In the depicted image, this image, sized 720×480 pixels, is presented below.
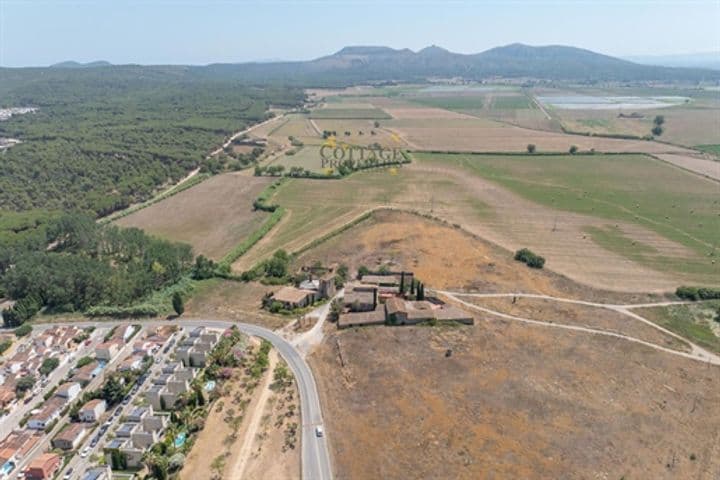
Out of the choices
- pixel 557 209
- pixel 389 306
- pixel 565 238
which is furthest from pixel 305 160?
pixel 389 306

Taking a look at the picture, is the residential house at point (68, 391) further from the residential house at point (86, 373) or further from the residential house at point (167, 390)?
the residential house at point (167, 390)

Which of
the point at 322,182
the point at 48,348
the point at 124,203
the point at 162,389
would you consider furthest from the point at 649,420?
the point at 124,203

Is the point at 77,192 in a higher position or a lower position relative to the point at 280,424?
higher

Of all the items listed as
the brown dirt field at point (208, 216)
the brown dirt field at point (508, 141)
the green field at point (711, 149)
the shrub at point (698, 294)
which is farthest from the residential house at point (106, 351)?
the green field at point (711, 149)

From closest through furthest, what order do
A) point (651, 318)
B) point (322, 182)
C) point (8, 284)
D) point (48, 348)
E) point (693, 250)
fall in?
1. point (48, 348)
2. point (651, 318)
3. point (8, 284)
4. point (693, 250)
5. point (322, 182)

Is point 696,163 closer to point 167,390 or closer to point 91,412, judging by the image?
point 167,390

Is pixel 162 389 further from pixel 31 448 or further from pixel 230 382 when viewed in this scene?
pixel 31 448

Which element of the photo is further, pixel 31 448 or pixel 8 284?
pixel 8 284
